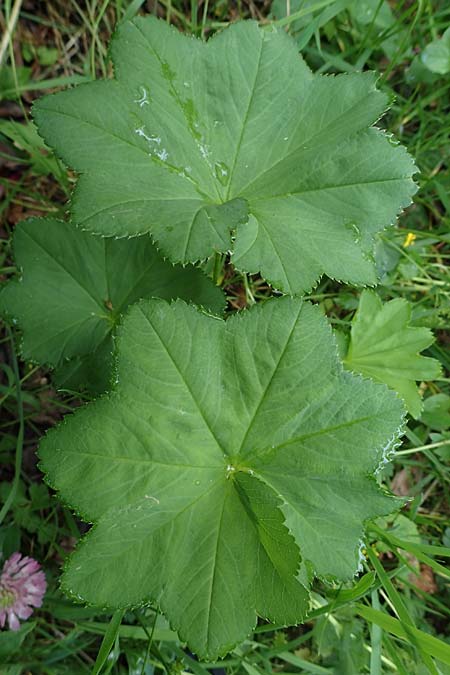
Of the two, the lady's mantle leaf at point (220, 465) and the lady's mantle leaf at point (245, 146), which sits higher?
the lady's mantle leaf at point (245, 146)

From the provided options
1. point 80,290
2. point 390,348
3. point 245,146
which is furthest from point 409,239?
point 80,290

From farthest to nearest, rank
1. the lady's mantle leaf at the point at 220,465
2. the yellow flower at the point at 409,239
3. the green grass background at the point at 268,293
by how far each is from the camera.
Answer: the yellow flower at the point at 409,239 → the green grass background at the point at 268,293 → the lady's mantle leaf at the point at 220,465

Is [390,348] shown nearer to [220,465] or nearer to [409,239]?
[409,239]

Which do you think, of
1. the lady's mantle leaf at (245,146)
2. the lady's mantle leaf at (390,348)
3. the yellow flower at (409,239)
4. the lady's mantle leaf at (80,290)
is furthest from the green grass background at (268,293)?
the lady's mantle leaf at (245,146)

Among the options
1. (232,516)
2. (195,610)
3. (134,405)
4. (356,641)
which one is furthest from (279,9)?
(356,641)

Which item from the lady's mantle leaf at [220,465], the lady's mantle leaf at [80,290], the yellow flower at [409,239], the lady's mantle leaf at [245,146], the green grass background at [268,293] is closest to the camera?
the lady's mantle leaf at [220,465]

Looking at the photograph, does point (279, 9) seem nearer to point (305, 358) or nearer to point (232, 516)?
point (305, 358)

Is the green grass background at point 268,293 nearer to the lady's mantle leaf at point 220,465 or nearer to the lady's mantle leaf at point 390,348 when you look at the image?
the lady's mantle leaf at point 390,348
